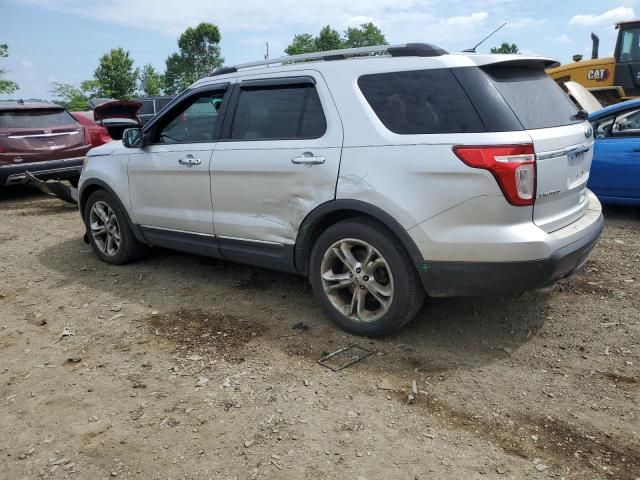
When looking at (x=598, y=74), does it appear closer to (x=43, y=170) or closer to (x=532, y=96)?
(x=532, y=96)

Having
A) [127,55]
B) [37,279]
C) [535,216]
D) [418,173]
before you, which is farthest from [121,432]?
[127,55]

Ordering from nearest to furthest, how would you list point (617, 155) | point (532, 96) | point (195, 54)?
point (532, 96) < point (617, 155) < point (195, 54)

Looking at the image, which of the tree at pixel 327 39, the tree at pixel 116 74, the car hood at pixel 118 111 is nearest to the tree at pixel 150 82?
the tree at pixel 116 74

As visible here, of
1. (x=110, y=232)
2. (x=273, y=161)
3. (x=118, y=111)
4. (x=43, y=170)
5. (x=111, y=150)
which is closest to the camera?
(x=273, y=161)

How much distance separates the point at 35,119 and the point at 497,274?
29.5 ft

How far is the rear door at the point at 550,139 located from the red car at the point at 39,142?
820 cm

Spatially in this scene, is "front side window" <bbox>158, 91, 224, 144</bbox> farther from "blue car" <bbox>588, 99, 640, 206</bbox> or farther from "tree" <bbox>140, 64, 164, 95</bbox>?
"tree" <bbox>140, 64, 164, 95</bbox>

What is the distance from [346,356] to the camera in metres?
3.58

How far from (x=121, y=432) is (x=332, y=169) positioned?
6.49 feet

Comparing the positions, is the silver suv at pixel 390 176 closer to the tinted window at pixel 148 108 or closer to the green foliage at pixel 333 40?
the tinted window at pixel 148 108

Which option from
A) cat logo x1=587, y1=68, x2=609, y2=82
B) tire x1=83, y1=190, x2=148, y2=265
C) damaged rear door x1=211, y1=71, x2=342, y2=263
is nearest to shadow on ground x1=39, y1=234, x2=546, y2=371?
tire x1=83, y1=190, x2=148, y2=265

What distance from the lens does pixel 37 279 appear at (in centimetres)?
542

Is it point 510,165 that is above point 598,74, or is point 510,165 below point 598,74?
below

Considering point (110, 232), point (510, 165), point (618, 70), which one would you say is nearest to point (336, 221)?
point (510, 165)
